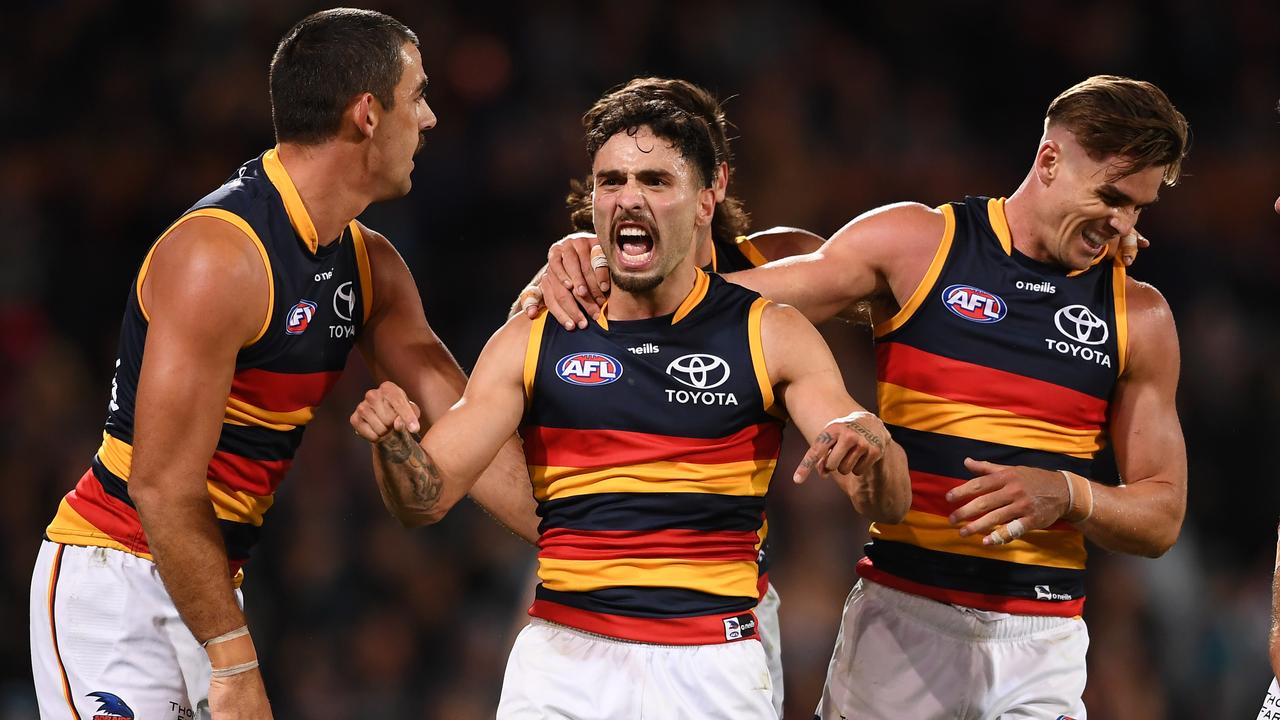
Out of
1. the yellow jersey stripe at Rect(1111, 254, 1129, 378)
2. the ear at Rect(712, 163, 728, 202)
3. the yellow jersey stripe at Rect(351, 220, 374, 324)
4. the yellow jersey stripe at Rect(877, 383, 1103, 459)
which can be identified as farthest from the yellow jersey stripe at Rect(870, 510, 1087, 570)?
the yellow jersey stripe at Rect(351, 220, 374, 324)

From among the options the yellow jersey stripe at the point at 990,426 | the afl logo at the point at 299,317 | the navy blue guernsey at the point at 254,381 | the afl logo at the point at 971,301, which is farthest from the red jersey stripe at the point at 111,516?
the afl logo at the point at 971,301

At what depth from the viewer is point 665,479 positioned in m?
3.60

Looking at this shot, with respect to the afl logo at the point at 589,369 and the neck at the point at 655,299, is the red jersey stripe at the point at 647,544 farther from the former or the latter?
the neck at the point at 655,299

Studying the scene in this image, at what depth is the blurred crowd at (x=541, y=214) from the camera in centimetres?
769

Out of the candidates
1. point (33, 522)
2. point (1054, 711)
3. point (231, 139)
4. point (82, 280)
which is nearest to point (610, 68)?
point (231, 139)

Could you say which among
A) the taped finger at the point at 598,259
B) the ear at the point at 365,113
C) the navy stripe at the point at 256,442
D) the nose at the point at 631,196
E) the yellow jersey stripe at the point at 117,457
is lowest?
the yellow jersey stripe at the point at 117,457

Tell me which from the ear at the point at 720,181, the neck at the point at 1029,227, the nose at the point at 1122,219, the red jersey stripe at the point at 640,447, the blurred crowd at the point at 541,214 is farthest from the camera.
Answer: the blurred crowd at the point at 541,214

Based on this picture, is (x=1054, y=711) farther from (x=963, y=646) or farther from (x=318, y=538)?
(x=318, y=538)

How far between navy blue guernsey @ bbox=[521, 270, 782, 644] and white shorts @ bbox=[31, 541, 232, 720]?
89 cm

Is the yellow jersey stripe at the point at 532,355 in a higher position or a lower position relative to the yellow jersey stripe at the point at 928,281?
lower

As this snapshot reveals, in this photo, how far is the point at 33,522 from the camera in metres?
7.71

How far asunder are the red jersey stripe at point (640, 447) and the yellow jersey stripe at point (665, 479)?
0.06 feet

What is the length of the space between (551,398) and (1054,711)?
68.2 inches

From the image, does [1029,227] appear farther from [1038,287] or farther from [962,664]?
[962,664]
